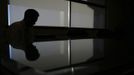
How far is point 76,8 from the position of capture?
6.76 ft

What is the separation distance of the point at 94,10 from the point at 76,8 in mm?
314

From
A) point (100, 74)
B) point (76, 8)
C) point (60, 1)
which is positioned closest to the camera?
point (100, 74)

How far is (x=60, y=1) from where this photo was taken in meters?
1.93

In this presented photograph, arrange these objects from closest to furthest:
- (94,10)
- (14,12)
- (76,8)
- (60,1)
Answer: (14,12) → (60,1) → (76,8) → (94,10)

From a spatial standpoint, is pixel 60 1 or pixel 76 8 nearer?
pixel 60 1

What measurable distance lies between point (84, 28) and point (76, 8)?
0.30m

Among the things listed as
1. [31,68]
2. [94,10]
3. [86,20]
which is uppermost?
[94,10]

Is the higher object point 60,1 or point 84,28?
point 60,1

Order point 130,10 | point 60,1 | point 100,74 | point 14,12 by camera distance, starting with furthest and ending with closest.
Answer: point 60,1 < point 130,10 < point 14,12 < point 100,74

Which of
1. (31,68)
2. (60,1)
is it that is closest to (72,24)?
(60,1)

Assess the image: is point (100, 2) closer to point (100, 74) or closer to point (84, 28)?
point (84, 28)

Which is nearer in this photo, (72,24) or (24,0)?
(24,0)

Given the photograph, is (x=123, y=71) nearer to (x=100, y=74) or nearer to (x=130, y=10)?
(x=100, y=74)

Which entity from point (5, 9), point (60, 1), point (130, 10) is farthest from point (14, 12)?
point (130, 10)
